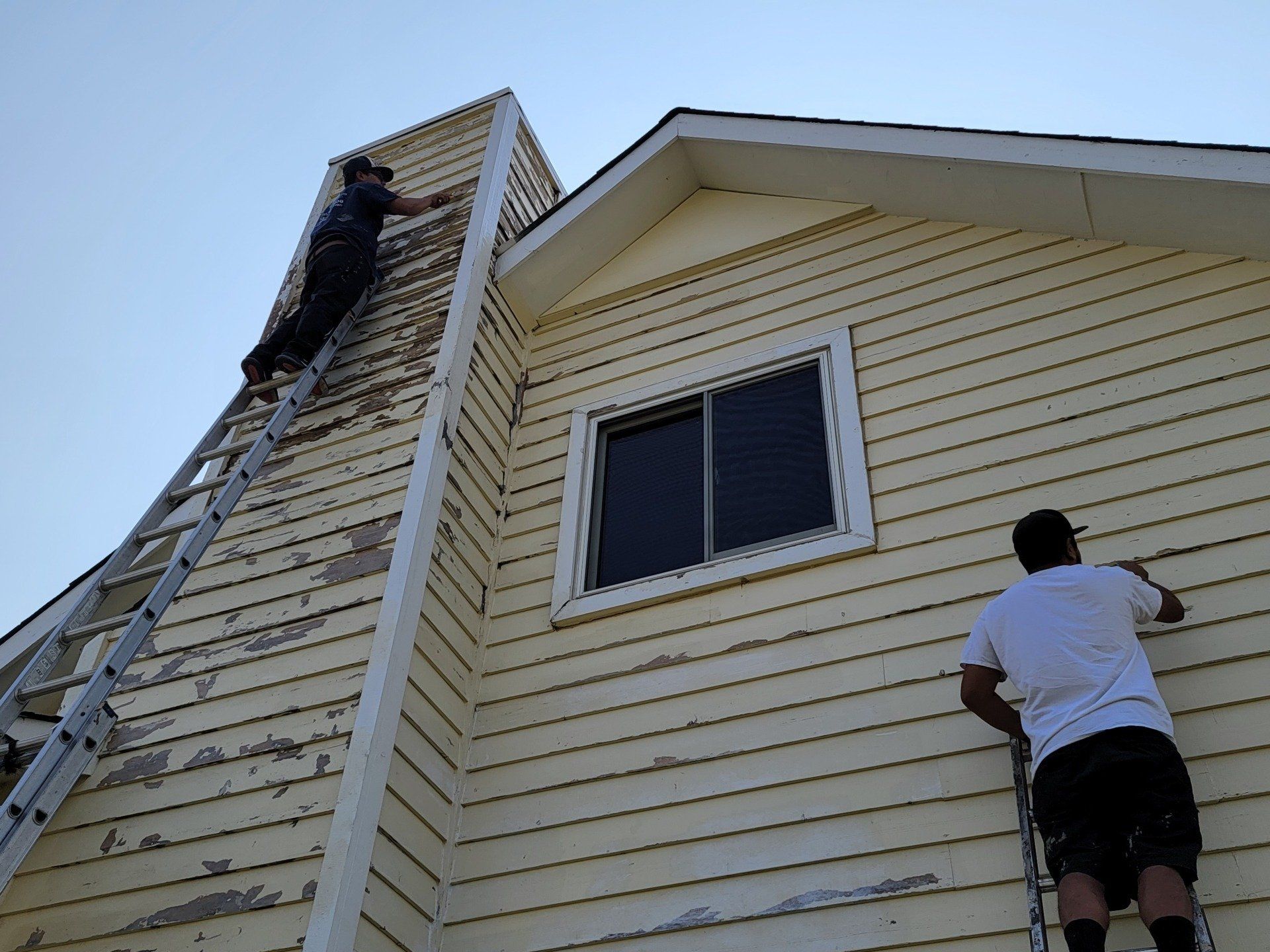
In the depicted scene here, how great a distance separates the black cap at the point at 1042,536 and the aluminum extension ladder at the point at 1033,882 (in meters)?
0.59

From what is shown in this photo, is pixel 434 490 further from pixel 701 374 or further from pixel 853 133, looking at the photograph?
pixel 853 133

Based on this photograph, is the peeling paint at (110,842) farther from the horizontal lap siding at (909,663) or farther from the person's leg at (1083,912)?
the person's leg at (1083,912)

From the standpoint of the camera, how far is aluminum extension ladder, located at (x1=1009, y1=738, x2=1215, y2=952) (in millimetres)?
2879

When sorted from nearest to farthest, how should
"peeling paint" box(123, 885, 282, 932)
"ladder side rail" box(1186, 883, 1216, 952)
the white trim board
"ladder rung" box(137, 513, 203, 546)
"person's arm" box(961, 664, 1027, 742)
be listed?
"ladder side rail" box(1186, 883, 1216, 952) < "person's arm" box(961, 664, 1027, 742) < the white trim board < "peeling paint" box(123, 885, 282, 932) < "ladder rung" box(137, 513, 203, 546)

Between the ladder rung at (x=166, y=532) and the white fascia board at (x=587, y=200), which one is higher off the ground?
the white fascia board at (x=587, y=200)

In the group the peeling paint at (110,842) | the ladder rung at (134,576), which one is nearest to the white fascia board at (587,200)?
the ladder rung at (134,576)

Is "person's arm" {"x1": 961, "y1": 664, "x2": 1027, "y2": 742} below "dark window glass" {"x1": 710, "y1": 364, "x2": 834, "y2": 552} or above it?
below

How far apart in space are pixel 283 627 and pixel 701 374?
232 cm

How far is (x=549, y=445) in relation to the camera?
5.84 metres

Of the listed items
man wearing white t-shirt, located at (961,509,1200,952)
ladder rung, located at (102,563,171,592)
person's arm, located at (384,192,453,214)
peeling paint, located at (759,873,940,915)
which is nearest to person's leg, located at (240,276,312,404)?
person's arm, located at (384,192,453,214)

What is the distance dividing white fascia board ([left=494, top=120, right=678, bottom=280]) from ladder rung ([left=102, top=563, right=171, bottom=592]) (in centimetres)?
254

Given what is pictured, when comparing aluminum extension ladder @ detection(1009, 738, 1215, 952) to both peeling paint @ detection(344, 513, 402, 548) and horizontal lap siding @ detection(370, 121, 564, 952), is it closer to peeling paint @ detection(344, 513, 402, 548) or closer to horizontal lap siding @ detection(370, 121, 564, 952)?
horizontal lap siding @ detection(370, 121, 564, 952)

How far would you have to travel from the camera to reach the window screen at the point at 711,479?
5012 millimetres

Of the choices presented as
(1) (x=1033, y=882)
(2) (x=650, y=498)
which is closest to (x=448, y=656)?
(2) (x=650, y=498)
